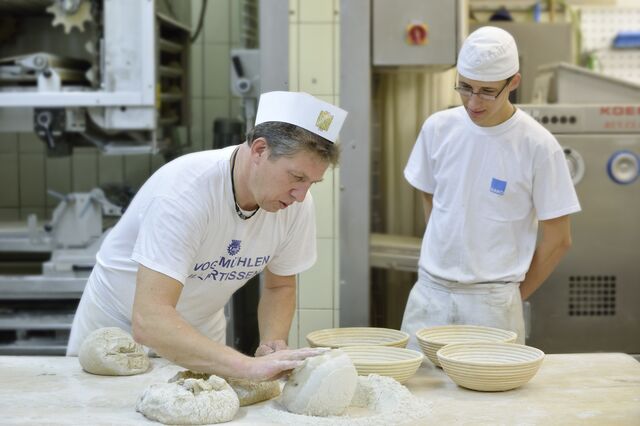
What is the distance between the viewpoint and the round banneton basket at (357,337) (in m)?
2.31

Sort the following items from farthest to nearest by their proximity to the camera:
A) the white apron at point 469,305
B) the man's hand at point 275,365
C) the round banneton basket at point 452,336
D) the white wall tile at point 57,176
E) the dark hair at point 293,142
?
the white wall tile at point 57,176 → the white apron at point 469,305 → the round banneton basket at point 452,336 → the dark hair at point 293,142 → the man's hand at point 275,365

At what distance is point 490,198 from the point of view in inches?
109

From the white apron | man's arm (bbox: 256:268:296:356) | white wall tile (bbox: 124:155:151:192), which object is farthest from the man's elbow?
white wall tile (bbox: 124:155:151:192)

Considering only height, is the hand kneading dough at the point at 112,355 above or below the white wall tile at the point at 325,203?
below

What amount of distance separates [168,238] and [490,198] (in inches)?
44.4

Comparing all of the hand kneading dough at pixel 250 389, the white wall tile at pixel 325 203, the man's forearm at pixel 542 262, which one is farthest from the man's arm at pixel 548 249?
the hand kneading dough at pixel 250 389

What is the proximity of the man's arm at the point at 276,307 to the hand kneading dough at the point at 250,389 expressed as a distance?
363 millimetres

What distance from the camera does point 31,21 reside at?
4.46 m

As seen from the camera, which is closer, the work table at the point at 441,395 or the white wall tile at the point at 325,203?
the work table at the point at 441,395

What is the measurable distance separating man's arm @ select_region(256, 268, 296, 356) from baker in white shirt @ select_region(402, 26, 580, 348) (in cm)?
52

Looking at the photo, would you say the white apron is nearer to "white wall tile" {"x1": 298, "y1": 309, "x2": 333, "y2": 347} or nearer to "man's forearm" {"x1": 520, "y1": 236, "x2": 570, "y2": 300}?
"man's forearm" {"x1": 520, "y1": 236, "x2": 570, "y2": 300}

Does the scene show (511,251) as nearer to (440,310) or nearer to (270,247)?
(440,310)

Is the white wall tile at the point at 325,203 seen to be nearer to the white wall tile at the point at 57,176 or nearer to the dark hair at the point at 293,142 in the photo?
the dark hair at the point at 293,142

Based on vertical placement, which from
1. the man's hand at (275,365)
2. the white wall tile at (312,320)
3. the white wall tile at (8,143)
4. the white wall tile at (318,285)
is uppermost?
the white wall tile at (8,143)
